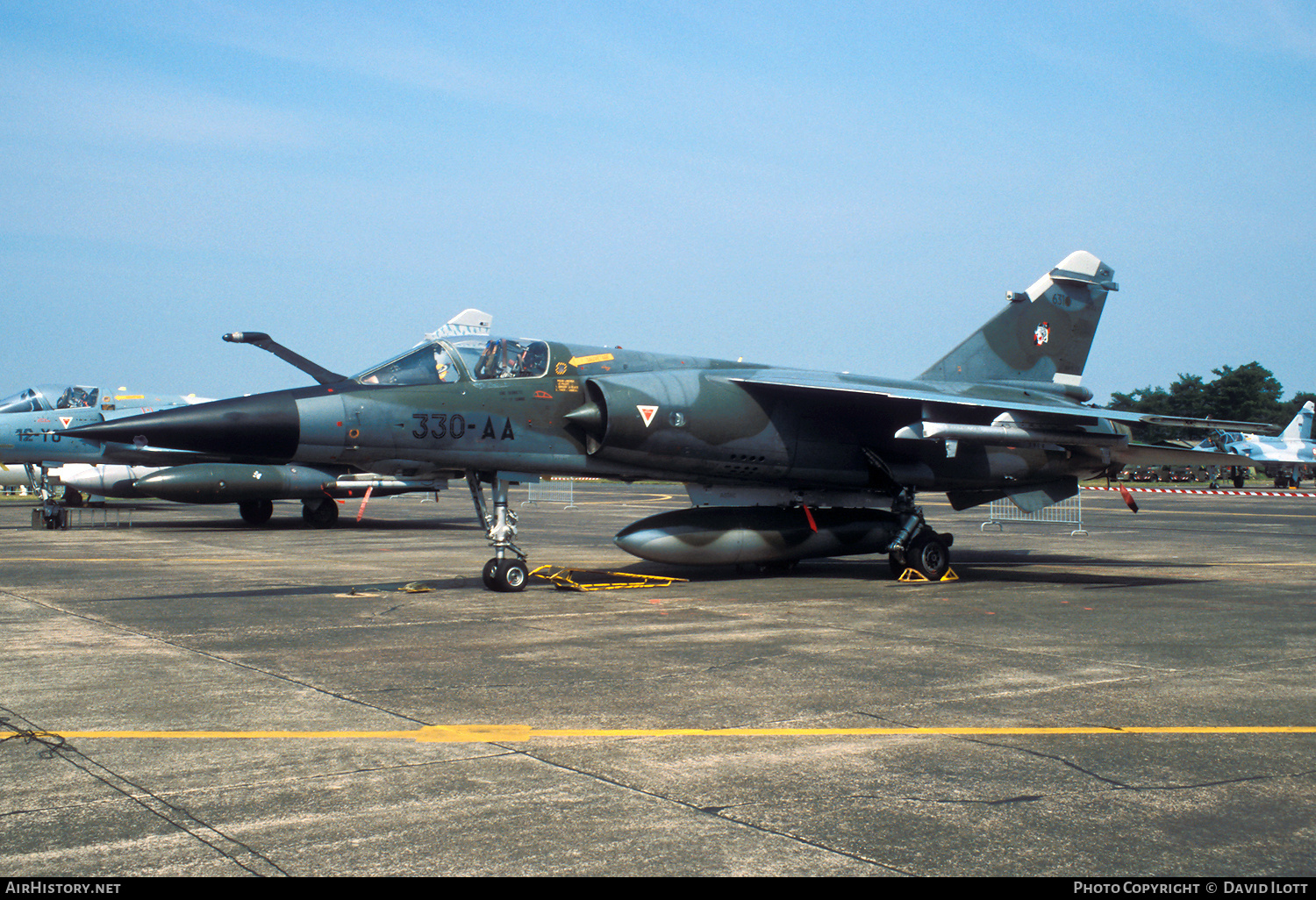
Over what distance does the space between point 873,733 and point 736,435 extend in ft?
25.4

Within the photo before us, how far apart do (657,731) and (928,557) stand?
910cm

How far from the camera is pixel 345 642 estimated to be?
866 centimetres

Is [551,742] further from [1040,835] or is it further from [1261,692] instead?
[1261,692]

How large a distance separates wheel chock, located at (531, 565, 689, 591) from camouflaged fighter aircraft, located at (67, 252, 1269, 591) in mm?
499

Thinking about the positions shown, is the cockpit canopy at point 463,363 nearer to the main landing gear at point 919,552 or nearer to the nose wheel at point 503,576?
the nose wheel at point 503,576

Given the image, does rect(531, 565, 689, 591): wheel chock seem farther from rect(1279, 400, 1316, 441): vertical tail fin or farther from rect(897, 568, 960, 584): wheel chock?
rect(1279, 400, 1316, 441): vertical tail fin

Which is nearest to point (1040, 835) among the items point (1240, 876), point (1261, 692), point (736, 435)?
point (1240, 876)

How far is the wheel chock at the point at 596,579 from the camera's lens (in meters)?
12.8

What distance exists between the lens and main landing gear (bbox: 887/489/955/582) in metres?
14.0

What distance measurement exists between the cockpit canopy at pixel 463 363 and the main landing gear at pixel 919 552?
17.7 ft

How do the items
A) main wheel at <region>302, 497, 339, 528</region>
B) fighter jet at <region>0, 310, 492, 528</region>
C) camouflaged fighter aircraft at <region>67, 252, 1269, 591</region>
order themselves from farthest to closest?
main wheel at <region>302, 497, 339, 528</region> < fighter jet at <region>0, 310, 492, 528</region> < camouflaged fighter aircraft at <region>67, 252, 1269, 591</region>

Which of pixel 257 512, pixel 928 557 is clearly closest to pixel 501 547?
pixel 928 557

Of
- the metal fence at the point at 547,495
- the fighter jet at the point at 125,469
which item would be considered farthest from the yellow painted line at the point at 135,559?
the metal fence at the point at 547,495

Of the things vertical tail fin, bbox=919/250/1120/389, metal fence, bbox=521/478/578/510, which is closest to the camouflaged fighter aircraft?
vertical tail fin, bbox=919/250/1120/389
